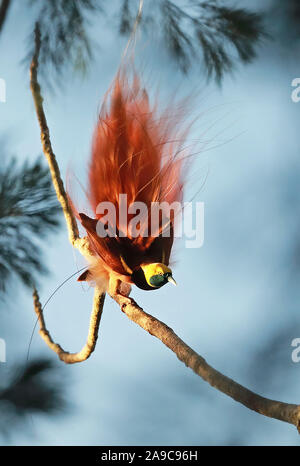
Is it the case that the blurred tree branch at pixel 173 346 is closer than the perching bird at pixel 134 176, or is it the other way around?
the blurred tree branch at pixel 173 346

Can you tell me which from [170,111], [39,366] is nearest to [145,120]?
[170,111]

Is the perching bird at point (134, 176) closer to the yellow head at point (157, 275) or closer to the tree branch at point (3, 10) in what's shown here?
the yellow head at point (157, 275)

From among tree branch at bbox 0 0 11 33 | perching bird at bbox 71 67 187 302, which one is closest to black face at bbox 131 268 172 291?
perching bird at bbox 71 67 187 302

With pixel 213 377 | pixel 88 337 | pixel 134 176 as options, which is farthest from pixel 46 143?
pixel 213 377

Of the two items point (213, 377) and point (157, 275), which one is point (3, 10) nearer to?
point (157, 275)

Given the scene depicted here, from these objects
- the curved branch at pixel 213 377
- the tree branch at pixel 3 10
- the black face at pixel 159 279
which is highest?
the tree branch at pixel 3 10

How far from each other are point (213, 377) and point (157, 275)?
148mm

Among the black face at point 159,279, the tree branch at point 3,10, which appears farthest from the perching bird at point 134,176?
the tree branch at point 3,10

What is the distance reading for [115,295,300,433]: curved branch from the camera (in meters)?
0.38

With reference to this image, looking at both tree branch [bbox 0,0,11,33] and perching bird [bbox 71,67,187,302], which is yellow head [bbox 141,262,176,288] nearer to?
perching bird [bbox 71,67,187,302]

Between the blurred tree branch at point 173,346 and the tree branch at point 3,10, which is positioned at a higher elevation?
the tree branch at point 3,10

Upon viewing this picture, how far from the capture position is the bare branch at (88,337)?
0.61 meters

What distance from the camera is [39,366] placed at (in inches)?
23.4

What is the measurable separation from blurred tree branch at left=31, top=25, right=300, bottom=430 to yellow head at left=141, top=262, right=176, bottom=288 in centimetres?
3
